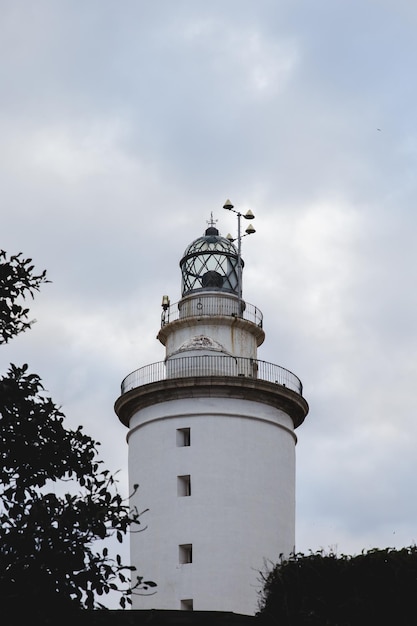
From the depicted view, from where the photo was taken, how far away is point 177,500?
3906cm

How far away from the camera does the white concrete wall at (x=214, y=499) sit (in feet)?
125

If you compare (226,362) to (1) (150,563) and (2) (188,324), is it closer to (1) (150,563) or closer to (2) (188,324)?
(2) (188,324)

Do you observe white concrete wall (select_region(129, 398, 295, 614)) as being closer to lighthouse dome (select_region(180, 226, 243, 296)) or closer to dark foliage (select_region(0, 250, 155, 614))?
lighthouse dome (select_region(180, 226, 243, 296))

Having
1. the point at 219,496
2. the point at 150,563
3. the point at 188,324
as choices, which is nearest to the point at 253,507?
the point at 219,496

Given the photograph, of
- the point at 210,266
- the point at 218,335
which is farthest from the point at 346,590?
the point at 210,266

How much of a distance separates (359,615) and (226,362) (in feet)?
59.4

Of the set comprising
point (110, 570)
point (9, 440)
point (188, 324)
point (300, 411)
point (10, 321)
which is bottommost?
point (110, 570)

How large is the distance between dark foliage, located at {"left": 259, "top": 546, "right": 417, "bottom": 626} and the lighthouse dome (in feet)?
63.3

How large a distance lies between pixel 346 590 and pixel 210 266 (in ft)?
67.5

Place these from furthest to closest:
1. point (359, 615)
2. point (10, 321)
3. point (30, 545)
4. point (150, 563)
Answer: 1. point (150, 563)
2. point (359, 615)
3. point (10, 321)
4. point (30, 545)

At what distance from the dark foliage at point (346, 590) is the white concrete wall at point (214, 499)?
42.6 feet

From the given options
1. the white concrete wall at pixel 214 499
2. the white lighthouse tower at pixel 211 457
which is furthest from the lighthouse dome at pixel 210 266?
the white concrete wall at pixel 214 499

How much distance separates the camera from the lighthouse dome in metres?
43.7

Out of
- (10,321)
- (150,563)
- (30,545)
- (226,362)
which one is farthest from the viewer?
(226,362)
